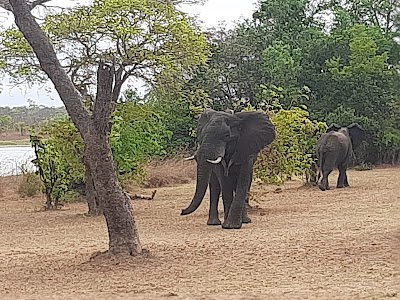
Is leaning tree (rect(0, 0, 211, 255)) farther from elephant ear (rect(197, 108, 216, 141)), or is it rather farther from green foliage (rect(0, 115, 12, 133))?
green foliage (rect(0, 115, 12, 133))

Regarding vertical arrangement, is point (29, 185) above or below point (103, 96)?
below

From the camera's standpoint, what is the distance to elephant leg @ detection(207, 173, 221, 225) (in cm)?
1420

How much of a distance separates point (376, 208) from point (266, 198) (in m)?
4.83

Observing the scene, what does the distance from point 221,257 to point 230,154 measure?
4.05 m

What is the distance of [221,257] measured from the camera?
32.9ft

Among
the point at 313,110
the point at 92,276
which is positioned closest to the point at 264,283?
the point at 92,276

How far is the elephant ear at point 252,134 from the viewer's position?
45.6ft

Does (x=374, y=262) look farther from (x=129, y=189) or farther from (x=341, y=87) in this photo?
(x=341, y=87)

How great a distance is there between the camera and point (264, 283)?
8.12 meters

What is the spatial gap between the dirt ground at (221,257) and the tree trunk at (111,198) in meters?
0.32

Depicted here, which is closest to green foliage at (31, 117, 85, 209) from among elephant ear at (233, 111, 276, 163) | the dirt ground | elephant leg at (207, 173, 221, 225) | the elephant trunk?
the dirt ground


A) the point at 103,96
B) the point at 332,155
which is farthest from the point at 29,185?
the point at 103,96

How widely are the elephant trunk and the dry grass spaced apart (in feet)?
45.1

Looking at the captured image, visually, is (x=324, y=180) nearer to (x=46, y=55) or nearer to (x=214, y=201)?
(x=214, y=201)
